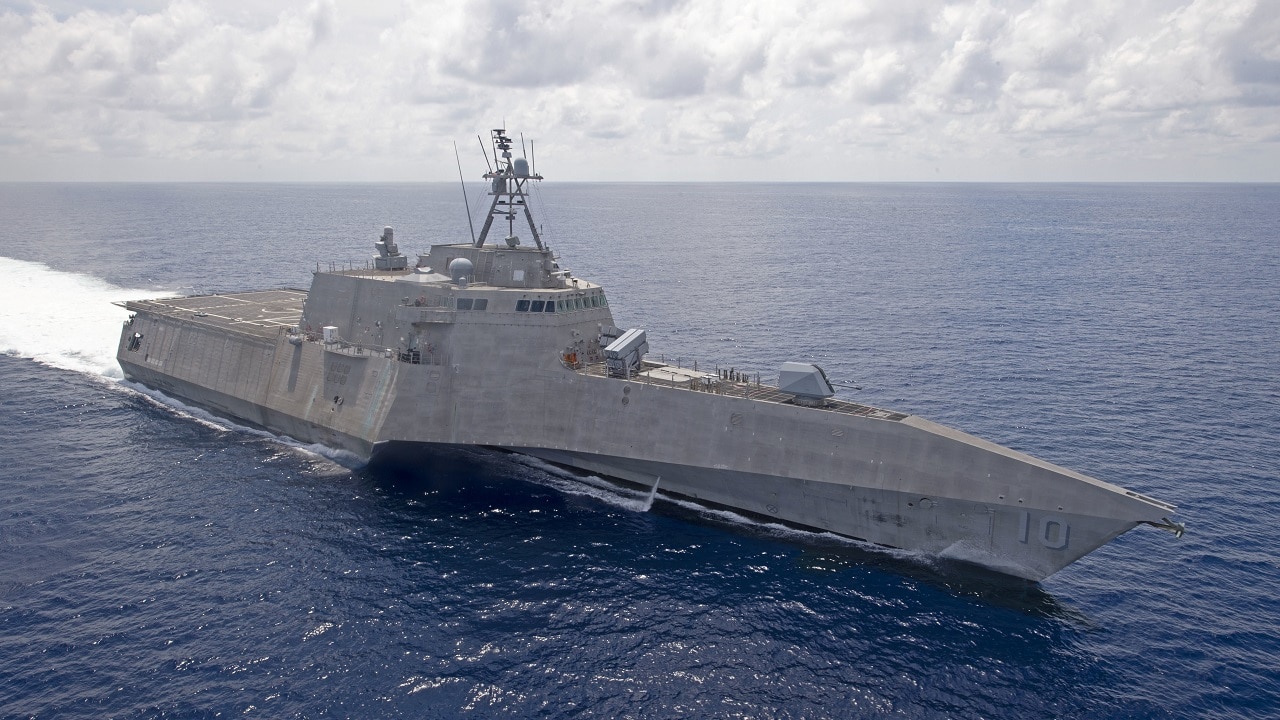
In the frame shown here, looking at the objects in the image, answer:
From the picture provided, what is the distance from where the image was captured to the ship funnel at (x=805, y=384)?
1168 inches

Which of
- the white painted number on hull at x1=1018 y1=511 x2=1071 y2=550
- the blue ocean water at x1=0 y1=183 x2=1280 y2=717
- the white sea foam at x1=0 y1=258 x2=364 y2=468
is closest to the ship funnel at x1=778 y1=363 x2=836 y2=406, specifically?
the blue ocean water at x1=0 y1=183 x2=1280 y2=717

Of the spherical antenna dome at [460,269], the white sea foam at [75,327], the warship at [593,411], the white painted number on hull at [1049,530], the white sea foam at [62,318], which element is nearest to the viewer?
the white painted number on hull at [1049,530]

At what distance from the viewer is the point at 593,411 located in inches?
1292

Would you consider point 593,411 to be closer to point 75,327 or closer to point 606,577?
point 606,577

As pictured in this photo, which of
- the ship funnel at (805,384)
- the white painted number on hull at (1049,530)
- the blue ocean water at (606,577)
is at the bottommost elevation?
the blue ocean water at (606,577)

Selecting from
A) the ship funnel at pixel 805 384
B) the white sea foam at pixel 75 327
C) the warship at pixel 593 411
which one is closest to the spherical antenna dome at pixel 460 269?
the warship at pixel 593 411

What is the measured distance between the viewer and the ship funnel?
29656mm

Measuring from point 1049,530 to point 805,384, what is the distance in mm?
9358

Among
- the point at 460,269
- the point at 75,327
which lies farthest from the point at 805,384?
the point at 75,327

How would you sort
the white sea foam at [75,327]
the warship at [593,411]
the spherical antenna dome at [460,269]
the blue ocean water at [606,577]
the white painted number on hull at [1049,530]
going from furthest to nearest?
the white sea foam at [75,327] → the spherical antenna dome at [460,269] → the warship at [593,411] → the white painted number on hull at [1049,530] → the blue ocean water at [606,577]

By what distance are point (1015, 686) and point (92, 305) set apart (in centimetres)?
7268

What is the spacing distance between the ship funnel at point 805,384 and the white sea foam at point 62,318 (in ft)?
147

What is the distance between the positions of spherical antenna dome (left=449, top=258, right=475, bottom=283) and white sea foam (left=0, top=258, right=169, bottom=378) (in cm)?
2978

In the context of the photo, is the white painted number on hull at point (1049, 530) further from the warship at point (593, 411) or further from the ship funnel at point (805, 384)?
the ship funnel at point (805, 384)
